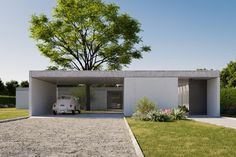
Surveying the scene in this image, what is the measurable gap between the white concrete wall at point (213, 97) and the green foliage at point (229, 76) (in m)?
31.0

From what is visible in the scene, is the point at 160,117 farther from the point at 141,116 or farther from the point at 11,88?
the point at 11,88

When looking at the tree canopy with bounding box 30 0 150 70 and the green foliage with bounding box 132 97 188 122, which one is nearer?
the green foliage with bounding box 132 97 188 122

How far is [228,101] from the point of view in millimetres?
25703

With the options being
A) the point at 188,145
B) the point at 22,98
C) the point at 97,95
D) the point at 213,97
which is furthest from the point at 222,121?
the point at 22,98

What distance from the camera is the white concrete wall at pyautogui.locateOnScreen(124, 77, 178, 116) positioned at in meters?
22.2

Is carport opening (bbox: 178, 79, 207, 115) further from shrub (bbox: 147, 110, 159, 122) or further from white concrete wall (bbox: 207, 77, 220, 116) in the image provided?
shrub (bbox: 147, 110, 159, 122)

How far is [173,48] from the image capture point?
2756 cm

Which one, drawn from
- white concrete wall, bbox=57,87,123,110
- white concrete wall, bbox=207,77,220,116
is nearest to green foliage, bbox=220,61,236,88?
white concrete wall, bbox=57,87,123,110

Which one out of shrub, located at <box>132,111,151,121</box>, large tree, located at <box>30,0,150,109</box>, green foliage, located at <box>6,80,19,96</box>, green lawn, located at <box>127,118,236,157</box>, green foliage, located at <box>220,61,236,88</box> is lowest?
shrub, located at <box>132,111,151,121</box>

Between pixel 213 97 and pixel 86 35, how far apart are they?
18581 millimetres

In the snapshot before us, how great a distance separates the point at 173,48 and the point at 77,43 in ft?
43.4

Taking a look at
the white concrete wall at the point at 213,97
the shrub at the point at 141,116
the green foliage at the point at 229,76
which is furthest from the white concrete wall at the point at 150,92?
the green foliage at the point at 229,76

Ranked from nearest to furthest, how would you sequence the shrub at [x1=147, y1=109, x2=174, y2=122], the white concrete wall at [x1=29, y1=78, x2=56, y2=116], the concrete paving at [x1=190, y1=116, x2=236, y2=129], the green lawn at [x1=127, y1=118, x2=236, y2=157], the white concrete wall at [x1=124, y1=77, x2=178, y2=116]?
1. the green lawn at [x1=127, y1=118, x2=236, y2=157]
2. the concrete paving at [x1=190, y1=116, x2=236, y2=129]
3. the shrub at [x1=147, y1=109, x2=174, y2=122]
4. the white concrete wall at [x1=124, y1=77, x2=178, y2=116]
5. the white concrete wall at [x1=29, y1=78, x2=56, y2=116]

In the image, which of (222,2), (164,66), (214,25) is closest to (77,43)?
(164,66)
